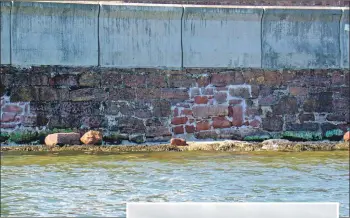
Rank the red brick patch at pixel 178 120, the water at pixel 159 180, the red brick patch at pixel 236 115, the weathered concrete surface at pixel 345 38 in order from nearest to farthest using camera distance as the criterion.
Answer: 1. the water at pixel 159 180
2. the red brick patch at pixel 178 120
3. the red brick patch at pixel 236 115
4. the weathered concrete surface at pixel 345 38

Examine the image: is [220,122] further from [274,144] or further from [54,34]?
[54,34]

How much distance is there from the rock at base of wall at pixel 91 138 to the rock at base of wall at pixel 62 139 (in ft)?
0.17

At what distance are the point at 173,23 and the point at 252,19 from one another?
2.44 feet

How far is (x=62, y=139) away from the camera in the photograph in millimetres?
7219

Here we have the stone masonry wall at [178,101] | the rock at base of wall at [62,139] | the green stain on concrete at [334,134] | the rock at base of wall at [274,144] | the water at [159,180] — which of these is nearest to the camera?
the water at [159,180]

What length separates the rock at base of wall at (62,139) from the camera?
7.21m

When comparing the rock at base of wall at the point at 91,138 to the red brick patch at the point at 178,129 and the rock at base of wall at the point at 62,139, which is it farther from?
the red brick patch at the point at 178,129

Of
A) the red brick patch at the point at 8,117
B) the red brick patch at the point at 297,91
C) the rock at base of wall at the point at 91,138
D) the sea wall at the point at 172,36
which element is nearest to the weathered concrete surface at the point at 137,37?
the sea wall at the point at 172,36

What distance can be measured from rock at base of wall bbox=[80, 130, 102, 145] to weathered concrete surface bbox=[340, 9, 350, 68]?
2.44 m

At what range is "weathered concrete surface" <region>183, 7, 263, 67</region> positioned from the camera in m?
7.79

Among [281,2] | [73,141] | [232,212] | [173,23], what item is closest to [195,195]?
[73,141]

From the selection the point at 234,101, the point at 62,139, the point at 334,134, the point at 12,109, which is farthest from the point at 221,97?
the point at 12,109

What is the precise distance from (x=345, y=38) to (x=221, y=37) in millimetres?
1222

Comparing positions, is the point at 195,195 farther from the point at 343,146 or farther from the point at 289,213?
the point at 289,213
